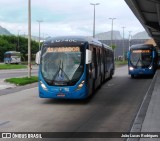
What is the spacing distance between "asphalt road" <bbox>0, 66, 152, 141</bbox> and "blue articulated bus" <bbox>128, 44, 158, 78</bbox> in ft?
47.9

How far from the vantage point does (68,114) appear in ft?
44.0

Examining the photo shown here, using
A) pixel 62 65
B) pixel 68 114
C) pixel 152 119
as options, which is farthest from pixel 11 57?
pixel 152 119

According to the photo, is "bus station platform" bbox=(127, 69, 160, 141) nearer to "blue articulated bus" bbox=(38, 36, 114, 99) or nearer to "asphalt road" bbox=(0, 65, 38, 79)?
"blue articulated bus" bbox=(38, 36, 114, 99)

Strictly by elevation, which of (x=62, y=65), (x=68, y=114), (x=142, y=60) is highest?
(x=62, y=65)

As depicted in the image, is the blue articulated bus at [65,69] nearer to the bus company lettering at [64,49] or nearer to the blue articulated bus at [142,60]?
the bus company lettering at [64,49]

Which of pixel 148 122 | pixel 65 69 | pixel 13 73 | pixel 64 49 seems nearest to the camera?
pixel 148 122

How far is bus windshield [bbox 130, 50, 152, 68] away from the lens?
3319 centimetres

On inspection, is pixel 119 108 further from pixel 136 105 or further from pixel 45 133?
pixel 45 133

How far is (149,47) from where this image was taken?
→ 33656 mm

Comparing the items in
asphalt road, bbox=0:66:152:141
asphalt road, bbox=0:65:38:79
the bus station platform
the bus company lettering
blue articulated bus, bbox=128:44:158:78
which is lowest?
asphalt road, bbox=0:65:38:79

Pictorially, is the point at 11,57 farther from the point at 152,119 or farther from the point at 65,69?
the point at 152,119

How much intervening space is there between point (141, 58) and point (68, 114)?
68.1ft

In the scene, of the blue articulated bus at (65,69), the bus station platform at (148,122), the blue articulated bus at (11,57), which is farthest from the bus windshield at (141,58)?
the blue articulated bus at (11,57)

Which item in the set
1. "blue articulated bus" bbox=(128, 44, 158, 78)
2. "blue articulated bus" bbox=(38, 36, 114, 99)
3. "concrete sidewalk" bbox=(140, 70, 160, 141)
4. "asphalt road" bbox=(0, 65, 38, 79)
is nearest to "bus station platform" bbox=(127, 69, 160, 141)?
"concrete sidewalk" bbox=(140, 70, 160, 141)
